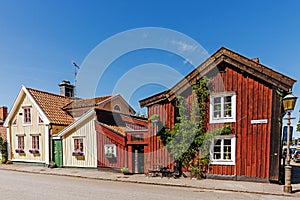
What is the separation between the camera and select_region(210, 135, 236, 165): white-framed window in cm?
1064

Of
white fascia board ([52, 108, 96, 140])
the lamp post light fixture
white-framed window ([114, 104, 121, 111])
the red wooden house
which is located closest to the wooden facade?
white fascia board ([52, 108, 96, 140])

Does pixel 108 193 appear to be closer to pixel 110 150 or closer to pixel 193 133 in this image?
pixel 193 133

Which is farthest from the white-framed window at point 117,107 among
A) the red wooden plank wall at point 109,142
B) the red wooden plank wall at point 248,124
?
the red wooden plank wall at point 248,124

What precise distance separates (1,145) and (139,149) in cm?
1599

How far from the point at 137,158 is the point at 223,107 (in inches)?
247

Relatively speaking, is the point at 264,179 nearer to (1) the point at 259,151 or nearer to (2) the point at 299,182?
(1) the point at 259,151

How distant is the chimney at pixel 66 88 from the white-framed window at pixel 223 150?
19144 mm

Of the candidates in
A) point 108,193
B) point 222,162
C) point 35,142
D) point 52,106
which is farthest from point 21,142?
point 222,162

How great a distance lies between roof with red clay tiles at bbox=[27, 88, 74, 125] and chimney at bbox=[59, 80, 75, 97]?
2967mm

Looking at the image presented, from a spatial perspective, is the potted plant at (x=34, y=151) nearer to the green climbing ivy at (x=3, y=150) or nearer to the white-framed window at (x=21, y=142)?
the white-framed window at (x=21, y=142)

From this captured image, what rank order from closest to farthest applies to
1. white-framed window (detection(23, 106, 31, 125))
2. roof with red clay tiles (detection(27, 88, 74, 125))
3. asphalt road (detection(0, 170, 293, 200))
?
1. asphalt road (detection(0, 170, 293, 200))
2. roof with red clay tiles (detection(27, 88, 74, 125))
3. white-framed window (detection(23, 106, 31, 125))

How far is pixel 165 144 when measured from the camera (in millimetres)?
11922

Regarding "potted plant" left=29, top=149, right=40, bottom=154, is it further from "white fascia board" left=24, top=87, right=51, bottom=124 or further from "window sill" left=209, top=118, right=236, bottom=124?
"window sill" left=209, top=118, right=236, bottom=124

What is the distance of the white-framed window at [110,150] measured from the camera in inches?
547
